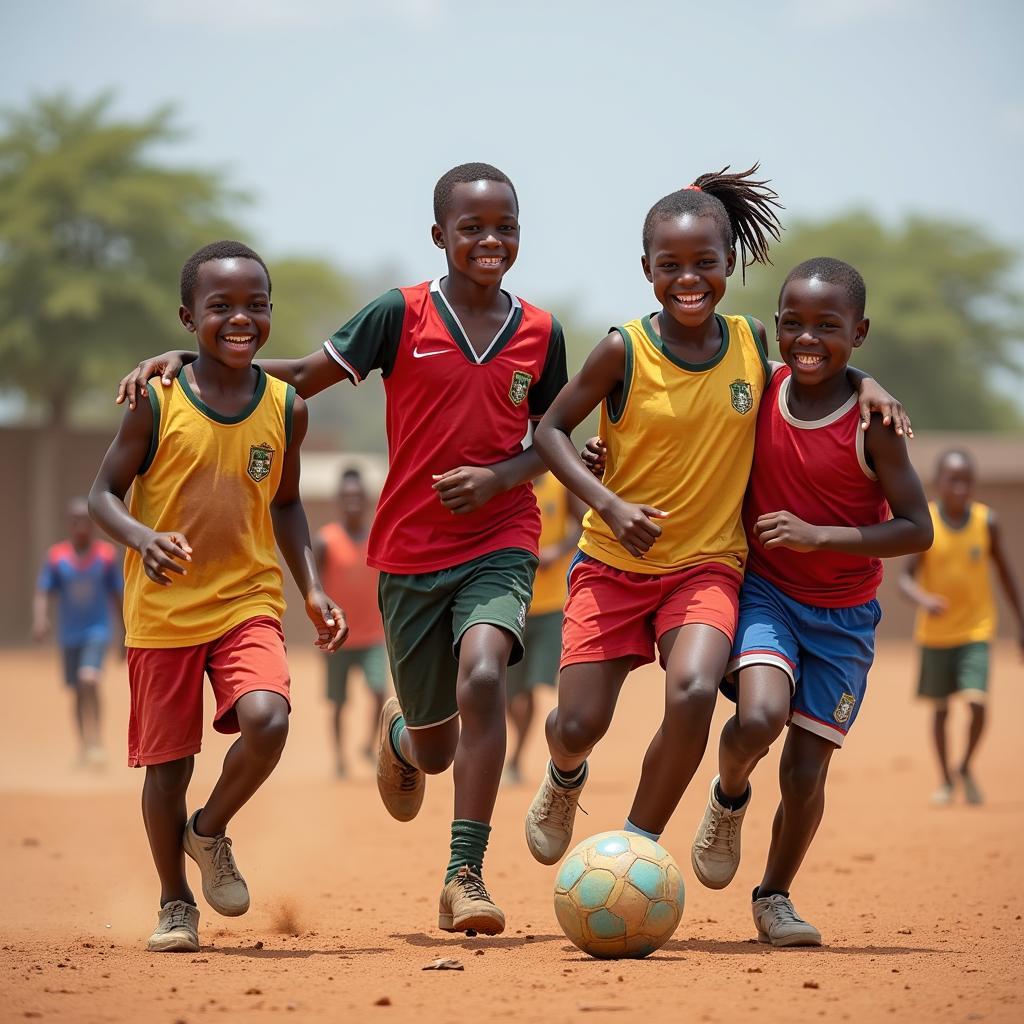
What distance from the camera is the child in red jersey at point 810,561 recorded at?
585cm

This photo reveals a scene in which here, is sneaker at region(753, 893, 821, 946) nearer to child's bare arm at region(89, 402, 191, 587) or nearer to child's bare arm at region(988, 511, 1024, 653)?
child's bare arm at region(89, 402, 191, 587)

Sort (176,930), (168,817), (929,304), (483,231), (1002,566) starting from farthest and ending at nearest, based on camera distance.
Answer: (929,304) → (1002,566) → (483,231) → (168,817) → (176,930)

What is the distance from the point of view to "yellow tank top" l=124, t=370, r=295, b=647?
229 inches

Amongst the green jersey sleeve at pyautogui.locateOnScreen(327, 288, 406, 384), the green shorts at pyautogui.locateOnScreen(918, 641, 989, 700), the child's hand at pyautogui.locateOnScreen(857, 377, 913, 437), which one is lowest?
the green shorts at pyautogui.locateOnScreen(918, 641, 989, 700)

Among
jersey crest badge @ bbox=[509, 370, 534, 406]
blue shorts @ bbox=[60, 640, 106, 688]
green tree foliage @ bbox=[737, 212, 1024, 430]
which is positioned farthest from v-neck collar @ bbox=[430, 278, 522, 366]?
green tree foliage @ bbox=[737, 212, 1024, 430]

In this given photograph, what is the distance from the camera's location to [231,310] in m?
5.96

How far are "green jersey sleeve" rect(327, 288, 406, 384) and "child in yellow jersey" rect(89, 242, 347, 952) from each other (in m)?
0.41

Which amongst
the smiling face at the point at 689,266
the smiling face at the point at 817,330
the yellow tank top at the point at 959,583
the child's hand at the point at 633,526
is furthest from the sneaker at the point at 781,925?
the yellow tank top at the point at 959,583

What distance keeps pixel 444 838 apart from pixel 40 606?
666cm

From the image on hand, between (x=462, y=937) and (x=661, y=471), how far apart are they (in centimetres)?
192

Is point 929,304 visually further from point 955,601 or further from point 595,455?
point 595,455

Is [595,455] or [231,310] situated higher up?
[231,310]

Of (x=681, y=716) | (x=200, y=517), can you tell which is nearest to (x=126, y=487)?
(x=200, y=517)

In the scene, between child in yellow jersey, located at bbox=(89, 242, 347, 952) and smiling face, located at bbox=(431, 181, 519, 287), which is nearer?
child in yellow jersey, located at bbox=(89, 242, 347, 952)
